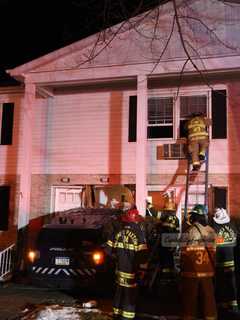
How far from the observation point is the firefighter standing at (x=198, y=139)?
1120 cm

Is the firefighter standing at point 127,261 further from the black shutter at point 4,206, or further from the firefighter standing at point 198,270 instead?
the black shutter at point 4,206

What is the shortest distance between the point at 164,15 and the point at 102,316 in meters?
7.24

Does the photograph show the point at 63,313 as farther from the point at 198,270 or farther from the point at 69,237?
the point at 198,270

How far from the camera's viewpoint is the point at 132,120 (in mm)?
12688

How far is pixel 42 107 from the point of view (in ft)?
44.4

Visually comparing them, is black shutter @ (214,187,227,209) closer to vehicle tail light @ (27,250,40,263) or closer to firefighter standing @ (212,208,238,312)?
firefighter standing @ (212,208,238,312)

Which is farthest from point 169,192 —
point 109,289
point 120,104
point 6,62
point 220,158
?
point 6,62

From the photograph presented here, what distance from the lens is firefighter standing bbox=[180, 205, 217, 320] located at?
6.72 m

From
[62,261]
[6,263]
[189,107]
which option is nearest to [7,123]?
[6,263]

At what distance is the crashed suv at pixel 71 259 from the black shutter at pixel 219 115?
13.9ft

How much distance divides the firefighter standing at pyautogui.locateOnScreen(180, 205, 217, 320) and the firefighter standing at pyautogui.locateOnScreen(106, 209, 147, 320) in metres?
0.72

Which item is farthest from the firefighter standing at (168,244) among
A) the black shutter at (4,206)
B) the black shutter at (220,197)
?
the black shutter at (4,206)

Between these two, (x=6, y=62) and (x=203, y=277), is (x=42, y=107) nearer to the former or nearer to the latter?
(x=6, y=62)

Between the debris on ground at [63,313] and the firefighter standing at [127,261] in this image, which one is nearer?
the firefighter standing at [127,261]
